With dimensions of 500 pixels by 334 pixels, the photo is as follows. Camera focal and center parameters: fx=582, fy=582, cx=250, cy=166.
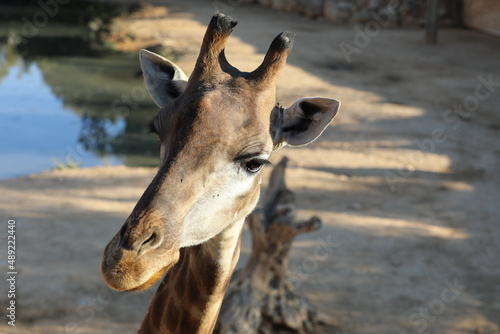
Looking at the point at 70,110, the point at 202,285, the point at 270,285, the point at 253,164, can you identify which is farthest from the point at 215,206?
the point at 70,110

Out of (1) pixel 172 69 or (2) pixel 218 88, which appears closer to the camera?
(2) pixel 218 88

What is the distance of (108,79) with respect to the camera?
1582 centimetres

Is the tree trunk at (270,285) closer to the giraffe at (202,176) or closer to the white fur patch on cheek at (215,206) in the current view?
the giraffe at (202,176)

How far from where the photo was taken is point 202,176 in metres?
2.97

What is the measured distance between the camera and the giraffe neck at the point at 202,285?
340cm

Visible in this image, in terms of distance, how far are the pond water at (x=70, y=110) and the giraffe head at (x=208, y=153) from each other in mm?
7554

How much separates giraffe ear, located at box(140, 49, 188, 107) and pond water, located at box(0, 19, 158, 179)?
23.0ft

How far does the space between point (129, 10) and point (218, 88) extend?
23.6m

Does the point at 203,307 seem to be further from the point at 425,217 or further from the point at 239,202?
the point at 425,217

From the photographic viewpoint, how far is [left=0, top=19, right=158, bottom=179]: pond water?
11.1m

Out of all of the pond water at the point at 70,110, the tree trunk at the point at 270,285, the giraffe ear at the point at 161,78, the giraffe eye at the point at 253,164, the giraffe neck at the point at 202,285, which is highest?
the giraffe ear at the point at 161,78

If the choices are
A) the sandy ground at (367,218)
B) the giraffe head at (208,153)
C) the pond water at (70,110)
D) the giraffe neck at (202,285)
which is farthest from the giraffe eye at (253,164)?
the pond water at (70,110)

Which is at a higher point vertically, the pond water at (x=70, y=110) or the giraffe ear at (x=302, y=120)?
the giraffe ear at (x=302, y=120)

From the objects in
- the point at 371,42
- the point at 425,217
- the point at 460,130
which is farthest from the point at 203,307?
the point at 371,42
